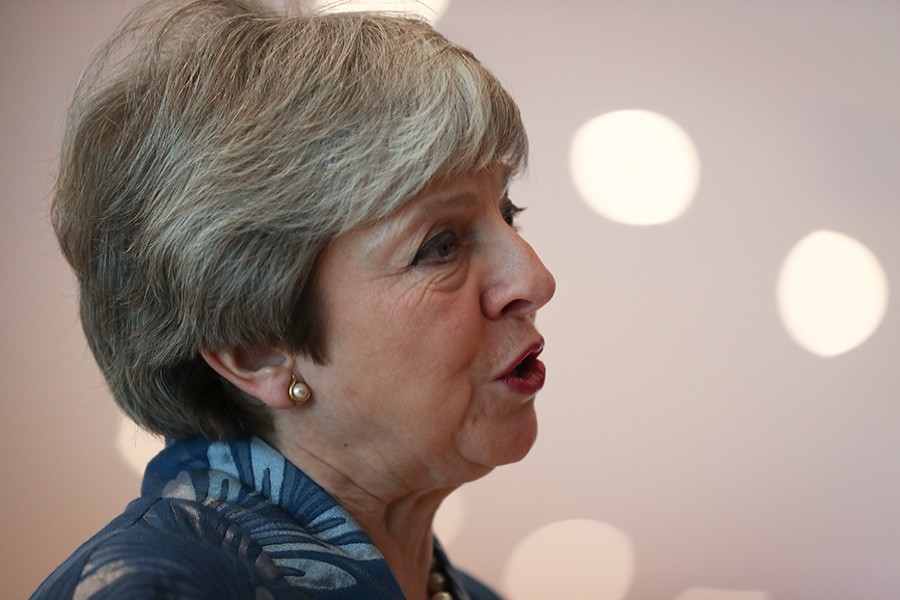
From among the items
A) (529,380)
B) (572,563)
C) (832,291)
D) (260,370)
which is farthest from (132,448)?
(832,291)

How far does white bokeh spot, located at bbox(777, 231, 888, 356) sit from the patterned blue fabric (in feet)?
4.64

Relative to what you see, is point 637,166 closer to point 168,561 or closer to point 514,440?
point 514,440

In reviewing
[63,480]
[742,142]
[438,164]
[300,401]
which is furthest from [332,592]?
[742,142]

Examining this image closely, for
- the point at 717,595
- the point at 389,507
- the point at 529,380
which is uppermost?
the point at 529,380

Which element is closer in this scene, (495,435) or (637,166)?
(495,435)

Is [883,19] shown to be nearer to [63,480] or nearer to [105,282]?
[105,282]

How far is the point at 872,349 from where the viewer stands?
83.3 inches

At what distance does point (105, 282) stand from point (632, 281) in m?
1.33

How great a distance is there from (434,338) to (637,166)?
1257mm

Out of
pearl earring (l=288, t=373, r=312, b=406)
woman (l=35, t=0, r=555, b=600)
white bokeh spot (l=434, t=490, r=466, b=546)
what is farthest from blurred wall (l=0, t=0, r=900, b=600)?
pearl earring (l=288, t=373, r=312, b=406)

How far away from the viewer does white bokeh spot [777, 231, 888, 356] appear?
212 centimetres

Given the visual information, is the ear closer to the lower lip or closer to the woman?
the woman

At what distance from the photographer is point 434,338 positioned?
3.24 ft

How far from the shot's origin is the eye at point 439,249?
0.99 metres
